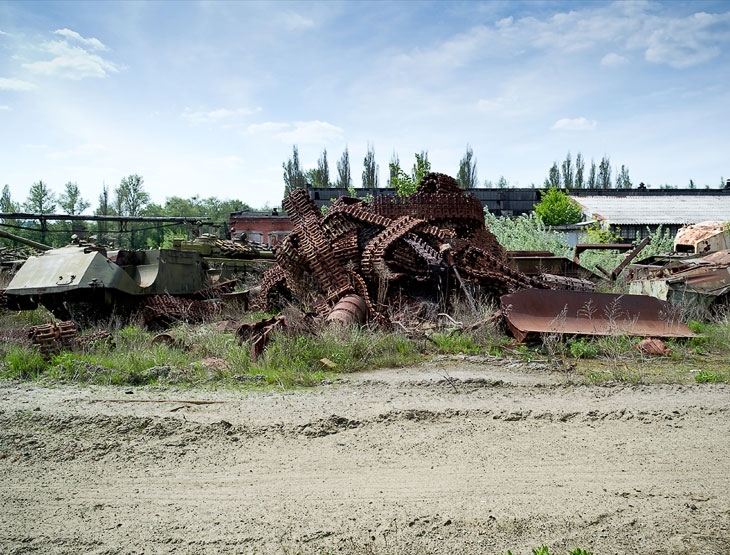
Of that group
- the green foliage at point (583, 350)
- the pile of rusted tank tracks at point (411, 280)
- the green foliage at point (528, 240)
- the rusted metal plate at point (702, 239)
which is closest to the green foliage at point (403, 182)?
the green foliage at point (528, 240)

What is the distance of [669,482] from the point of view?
12.0 ft

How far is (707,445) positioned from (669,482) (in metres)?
0.85

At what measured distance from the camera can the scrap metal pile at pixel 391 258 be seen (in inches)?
390

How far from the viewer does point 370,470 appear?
390 centimetres

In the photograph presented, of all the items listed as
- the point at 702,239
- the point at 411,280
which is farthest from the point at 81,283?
the point at 702,239

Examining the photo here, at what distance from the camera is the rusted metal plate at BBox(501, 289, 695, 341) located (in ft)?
27.2

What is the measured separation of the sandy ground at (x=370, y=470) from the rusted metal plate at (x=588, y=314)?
235 cm

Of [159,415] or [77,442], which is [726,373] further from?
[77,442]

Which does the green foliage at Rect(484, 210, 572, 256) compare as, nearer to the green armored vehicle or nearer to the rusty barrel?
the rusty barrel

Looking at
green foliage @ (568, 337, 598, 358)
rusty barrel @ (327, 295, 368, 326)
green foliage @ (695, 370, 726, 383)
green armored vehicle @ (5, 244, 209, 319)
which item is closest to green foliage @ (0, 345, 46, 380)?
green armored vehicle @ (5, 244, 209, 319)

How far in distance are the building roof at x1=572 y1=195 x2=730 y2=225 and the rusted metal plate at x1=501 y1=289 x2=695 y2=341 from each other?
2528 cm

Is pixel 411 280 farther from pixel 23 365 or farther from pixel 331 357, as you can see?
pixel 23 365

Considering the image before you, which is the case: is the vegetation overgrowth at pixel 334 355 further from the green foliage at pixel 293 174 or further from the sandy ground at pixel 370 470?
the green foliage at pixel 293 174

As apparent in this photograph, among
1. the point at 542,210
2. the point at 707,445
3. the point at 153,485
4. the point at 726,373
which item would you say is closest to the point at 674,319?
the point at 726,373
